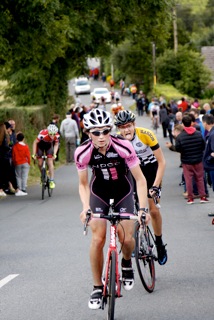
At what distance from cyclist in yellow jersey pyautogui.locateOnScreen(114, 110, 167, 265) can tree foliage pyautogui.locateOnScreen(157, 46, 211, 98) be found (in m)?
62.7

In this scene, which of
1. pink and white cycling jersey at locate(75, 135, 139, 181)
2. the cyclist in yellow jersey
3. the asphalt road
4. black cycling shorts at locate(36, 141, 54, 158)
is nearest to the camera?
pink and white cycling jersey at locate(75, 135, 139, 181)

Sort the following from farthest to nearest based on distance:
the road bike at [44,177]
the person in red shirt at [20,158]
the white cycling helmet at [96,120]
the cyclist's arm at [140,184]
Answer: the person in red shirt at [20,158] < the road bike at [44,177] < the cyclist's arm at [140,184] < the white cycling helmet at [96,120]

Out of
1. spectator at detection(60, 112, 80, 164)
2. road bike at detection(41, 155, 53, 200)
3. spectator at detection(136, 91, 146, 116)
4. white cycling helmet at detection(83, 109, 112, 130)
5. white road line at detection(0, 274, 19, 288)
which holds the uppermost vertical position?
white cycling helmet at detection(83, 109, 112, 130)

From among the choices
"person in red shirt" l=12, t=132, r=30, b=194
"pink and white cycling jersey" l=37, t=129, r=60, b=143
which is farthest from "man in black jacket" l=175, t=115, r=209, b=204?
"person in red shirt" l=12, t=132, r=30, b=194

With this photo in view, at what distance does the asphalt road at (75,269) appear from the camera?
332 inches

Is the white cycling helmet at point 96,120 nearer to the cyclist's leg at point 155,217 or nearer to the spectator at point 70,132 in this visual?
the cyclist's leg at point 155,217

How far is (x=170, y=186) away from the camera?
23.6m

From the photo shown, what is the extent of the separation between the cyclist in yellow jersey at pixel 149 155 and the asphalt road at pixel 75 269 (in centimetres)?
62

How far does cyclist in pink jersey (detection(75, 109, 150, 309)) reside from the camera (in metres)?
7.90

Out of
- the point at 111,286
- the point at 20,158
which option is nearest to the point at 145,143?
the point at 111,286

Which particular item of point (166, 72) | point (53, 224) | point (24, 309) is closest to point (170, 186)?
point (53, 224)

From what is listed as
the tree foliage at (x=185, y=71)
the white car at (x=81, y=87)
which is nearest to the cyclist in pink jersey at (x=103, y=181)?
the tree foliage at (x=185, y=71)

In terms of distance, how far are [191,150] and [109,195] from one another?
10557 mm

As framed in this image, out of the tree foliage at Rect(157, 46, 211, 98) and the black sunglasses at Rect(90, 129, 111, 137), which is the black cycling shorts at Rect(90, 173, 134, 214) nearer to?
the black sunglasses at Rect(90, 129, 111, 137)
